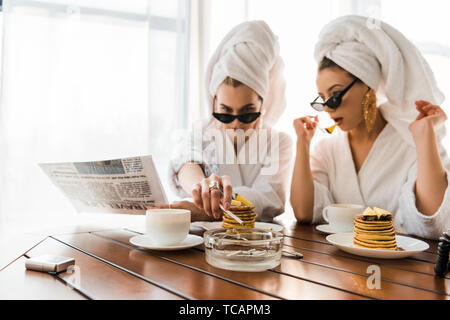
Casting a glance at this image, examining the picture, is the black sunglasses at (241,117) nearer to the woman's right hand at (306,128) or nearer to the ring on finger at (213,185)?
the woman's right hand at (306,128)

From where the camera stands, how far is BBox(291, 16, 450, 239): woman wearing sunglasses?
1241mm

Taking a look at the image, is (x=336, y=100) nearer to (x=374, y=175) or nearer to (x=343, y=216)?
(x=374, y=175)

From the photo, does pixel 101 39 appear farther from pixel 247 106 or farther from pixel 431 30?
pixel 431 30

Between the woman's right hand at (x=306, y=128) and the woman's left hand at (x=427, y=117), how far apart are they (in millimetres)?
398

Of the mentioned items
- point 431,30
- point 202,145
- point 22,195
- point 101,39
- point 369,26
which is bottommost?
point 22,195

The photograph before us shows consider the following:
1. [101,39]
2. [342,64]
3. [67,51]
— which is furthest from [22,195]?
[342,64]

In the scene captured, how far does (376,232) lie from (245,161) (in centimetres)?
98

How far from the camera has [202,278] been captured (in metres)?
0.64

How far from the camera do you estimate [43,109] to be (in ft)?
6.84

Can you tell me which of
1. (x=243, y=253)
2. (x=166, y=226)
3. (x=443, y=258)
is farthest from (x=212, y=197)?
(x=443, y=258)

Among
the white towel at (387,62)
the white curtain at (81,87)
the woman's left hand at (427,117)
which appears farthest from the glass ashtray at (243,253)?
the white curtain at (81,87)
